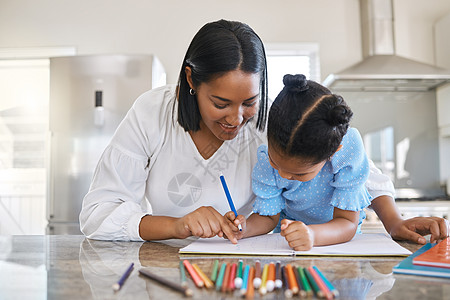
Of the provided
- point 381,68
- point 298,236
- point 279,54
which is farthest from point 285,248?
point 279,54

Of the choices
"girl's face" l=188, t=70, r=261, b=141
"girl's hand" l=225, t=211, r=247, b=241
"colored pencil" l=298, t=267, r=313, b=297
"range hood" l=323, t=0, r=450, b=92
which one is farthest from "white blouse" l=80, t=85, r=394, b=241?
"range hood" l=323, t=0, r=450, b=92

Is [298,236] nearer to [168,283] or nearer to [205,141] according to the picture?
[168,283]

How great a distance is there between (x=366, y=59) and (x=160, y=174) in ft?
8.34

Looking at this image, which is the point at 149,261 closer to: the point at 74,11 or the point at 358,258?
the point at 358,258

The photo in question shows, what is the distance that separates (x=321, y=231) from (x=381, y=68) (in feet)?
8.06

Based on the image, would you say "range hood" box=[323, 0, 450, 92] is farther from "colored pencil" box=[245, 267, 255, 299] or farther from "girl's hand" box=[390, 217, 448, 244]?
"colored pencil" box=[245, 267, 255, 299]

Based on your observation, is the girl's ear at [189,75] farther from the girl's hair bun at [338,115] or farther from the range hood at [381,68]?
the range hood at [381,68]

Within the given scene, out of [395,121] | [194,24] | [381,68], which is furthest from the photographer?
[194,24]

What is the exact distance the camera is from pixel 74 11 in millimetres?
3543

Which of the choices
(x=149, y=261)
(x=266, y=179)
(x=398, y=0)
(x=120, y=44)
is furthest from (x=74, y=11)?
(x=149, y=261)

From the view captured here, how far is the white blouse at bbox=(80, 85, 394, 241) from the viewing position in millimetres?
1168

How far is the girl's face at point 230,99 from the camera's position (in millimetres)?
1055

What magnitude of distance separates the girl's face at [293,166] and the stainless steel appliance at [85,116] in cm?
202

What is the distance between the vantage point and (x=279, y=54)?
3500mm
